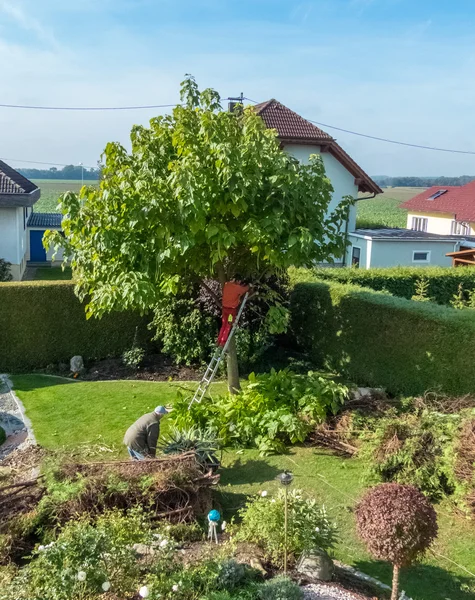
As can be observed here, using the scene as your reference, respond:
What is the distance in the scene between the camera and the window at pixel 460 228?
41.4m

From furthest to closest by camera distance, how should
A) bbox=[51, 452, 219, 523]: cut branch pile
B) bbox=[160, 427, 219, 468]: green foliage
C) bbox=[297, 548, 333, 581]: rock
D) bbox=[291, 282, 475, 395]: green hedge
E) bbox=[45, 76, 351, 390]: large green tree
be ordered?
bbox=[291, 282, 475, 395]: green hedge
bbox=[45, 76, 351, 390]: large green tree
bbox=[160, 427, 219, 468]: green foliage
bbox=[51, 452, 219, 523]: cut branch pile
bbox=[297, 548, 333, 581]: rock

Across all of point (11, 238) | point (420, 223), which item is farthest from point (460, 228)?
point (11, 238)

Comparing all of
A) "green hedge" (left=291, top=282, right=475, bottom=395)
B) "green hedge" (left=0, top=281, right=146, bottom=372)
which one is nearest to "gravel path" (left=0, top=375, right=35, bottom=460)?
"green hedge" (left=0, top=281, right=146, bottom=372)

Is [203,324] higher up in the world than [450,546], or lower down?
higher up

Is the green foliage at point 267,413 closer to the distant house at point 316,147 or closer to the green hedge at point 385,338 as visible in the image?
the green hedge at point 385,338

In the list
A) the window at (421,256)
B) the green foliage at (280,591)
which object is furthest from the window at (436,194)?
the green foliage at (280,591)

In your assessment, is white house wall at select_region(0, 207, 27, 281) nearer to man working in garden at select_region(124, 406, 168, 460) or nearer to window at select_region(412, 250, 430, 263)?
man working in garden at select_region(124, 406, 168, 460)

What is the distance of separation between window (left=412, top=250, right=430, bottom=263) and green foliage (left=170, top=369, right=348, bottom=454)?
18.8 meters

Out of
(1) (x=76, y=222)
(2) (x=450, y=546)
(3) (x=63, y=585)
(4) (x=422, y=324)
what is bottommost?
(2) (x=450, y=546)

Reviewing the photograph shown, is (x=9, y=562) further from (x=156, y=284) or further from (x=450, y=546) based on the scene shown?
(x=156, y=284)

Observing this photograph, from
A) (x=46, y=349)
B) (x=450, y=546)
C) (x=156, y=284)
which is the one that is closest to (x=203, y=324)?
(x=156, y=284)

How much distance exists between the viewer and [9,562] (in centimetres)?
687

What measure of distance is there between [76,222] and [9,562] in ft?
22.5

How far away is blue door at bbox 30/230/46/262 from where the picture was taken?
120 feet
